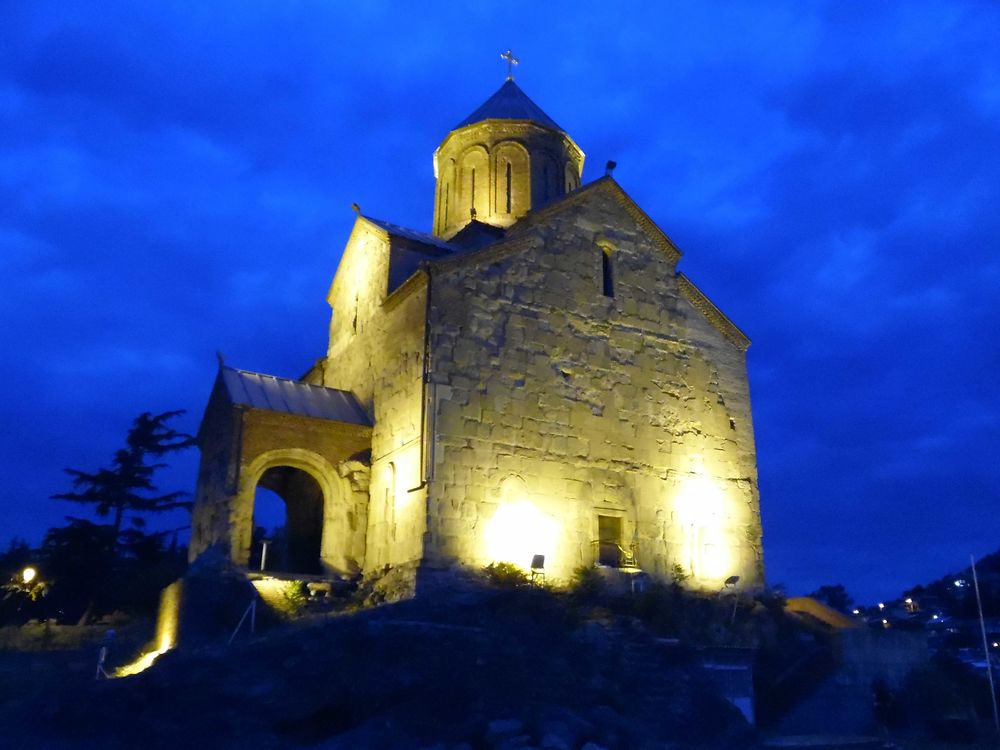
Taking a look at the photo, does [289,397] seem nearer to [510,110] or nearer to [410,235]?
[410,235]

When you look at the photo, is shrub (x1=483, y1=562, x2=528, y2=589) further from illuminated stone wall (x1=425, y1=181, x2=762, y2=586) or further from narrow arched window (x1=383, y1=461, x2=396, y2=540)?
narrow arched window (x1=383, y1=461, x2=396, y2=540)

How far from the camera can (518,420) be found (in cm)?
1644

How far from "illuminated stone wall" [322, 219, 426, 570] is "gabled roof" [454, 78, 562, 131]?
4835mm

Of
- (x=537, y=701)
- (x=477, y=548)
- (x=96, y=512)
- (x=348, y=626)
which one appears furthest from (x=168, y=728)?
(x=96, y=512)

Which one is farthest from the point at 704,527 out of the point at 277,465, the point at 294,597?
the point at 277,465

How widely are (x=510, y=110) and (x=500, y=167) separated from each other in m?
1.94

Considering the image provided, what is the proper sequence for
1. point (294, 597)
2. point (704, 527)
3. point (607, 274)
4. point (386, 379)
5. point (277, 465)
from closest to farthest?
point (294, 597)
point (277, 465)
point (386, 379)
point (704, 527)
point (607, 274)

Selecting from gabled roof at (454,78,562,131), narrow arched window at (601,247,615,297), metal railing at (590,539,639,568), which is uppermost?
gabled roof at (454,78,562,131)

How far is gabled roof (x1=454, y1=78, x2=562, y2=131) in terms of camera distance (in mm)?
23172

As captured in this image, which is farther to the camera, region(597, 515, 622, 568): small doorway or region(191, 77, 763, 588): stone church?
region(597, 515, 622, 568): small doorway

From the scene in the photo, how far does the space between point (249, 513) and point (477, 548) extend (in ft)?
14.4

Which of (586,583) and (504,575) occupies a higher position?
(504,575)

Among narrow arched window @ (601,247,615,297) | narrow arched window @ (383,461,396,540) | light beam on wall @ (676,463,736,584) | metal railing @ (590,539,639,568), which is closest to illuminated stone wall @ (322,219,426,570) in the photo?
narrow arched window @ (383,461,396,540)

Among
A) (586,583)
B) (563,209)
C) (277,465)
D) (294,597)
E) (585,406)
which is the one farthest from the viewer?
(563,209)
